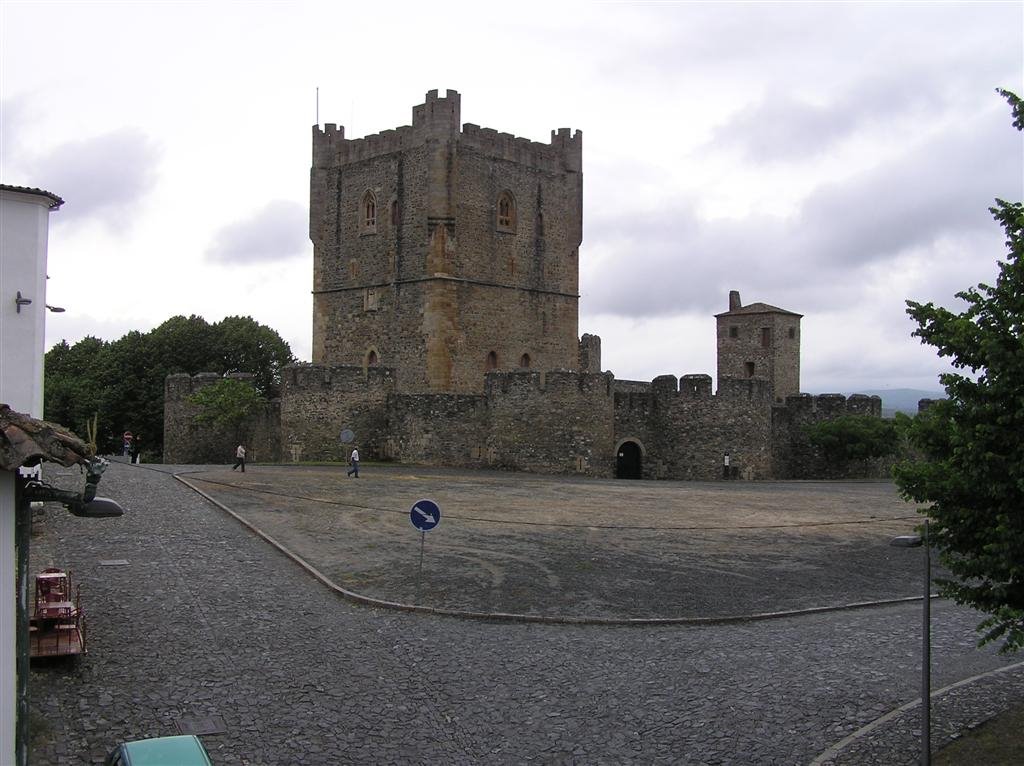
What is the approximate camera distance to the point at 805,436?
3803cm

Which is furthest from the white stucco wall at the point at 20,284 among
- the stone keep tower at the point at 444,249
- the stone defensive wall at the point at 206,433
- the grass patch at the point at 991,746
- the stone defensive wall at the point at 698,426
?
the stone keep tower at the point at 444,249

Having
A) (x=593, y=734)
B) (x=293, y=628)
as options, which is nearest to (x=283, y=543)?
(x=293, y=628)

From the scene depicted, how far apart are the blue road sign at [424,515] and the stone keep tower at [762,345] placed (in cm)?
5068

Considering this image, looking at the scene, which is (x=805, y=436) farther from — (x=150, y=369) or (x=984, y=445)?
(x=150, y=369)

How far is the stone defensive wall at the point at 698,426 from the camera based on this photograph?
116 feet

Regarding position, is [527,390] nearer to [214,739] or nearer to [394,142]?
[394,142]

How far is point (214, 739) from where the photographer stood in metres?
8.70

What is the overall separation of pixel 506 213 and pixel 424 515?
30791 millimetres

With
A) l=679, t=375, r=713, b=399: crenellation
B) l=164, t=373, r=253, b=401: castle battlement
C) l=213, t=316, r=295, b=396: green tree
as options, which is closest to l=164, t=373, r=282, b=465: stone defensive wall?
l=164, t=373, r=253, b=401: castle battlement

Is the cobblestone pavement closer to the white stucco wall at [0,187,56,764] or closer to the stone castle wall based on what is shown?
the white stucco wall at [0,187,56,764]

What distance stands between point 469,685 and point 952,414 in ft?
17.9

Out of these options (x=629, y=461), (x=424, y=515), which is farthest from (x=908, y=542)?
(x=629, y=461)

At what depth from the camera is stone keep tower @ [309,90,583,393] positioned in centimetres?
4131

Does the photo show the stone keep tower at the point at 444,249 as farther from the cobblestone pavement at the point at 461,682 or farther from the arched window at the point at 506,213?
the cobblestone pavement at the point at 461,682
